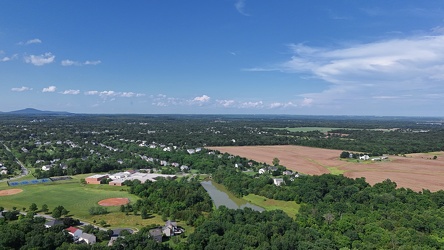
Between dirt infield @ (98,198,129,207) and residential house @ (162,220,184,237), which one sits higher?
residential house @ (162,220,184,237)

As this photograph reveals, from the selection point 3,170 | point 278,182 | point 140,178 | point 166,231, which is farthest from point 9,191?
point 278,182

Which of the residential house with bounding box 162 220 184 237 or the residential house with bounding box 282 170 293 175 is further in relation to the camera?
the residential house with bounding box 282 170 293 175

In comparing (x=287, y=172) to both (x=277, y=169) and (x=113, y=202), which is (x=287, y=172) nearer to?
(x=277, y=169)

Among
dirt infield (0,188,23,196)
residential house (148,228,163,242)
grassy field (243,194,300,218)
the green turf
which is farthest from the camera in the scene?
dirt infield (0,188,23,196)

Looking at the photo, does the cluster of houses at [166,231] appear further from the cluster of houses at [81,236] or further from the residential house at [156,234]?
the cluster of houses at [81,236]

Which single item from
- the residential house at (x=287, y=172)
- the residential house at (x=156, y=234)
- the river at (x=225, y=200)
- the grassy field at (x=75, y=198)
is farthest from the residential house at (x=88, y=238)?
the residential house at (x=287, y=172)

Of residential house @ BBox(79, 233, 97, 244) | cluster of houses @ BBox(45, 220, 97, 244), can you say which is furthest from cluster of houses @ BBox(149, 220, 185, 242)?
cluster of houses @ BBox(45, 220, 97, 244)

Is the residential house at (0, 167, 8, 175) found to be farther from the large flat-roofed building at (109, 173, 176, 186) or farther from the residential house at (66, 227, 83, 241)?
the residential house at (66, 227, 83, 241)
